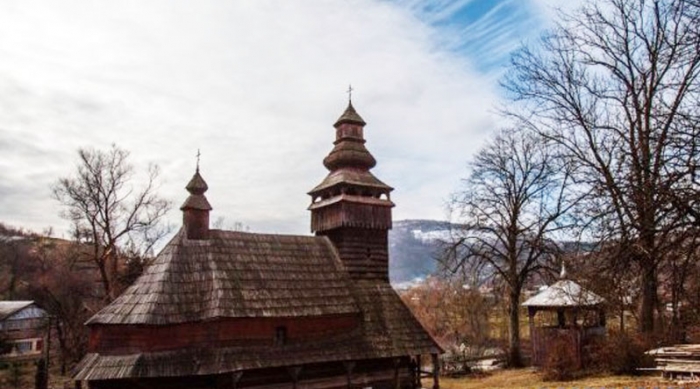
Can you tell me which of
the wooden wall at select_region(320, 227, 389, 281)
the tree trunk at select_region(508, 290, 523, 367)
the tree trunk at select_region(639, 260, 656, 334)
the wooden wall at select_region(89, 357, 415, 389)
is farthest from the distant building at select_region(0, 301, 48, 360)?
the tree trunk at select_region(639, 260, 656, 334)

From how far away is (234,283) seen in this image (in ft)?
59.1

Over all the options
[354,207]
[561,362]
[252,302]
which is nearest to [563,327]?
[561,362]

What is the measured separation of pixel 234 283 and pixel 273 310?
1.63 metres

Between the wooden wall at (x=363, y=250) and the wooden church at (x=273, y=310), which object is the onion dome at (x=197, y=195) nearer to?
the wooden church at (x=273, y=310)

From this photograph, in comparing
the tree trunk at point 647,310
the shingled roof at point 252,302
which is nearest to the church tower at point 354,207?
the shingled roof at point 252,302

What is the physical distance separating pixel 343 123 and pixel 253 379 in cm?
1230

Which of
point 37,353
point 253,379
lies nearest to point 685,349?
point 253,379

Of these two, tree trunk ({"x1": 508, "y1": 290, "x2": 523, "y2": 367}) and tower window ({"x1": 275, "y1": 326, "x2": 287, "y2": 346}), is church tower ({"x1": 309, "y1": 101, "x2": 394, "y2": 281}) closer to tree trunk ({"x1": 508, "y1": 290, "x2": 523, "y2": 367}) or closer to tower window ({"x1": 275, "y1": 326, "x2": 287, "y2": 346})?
tower window ({"x1": 275, "y1": 326, "x2": 287, "y2": 346})

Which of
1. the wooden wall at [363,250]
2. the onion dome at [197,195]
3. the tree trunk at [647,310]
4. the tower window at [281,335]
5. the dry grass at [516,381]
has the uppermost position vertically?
the onion dome at [197,195]

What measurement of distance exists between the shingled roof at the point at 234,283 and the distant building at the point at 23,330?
33.6 meters

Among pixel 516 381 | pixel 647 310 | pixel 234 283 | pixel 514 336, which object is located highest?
pixel 234 283

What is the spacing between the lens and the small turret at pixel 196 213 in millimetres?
19312

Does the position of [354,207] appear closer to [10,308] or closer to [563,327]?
[563,327]

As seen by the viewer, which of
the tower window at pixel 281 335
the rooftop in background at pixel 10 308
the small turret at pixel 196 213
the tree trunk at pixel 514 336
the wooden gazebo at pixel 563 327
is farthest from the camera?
the rooftop in background at pixel 10 308
